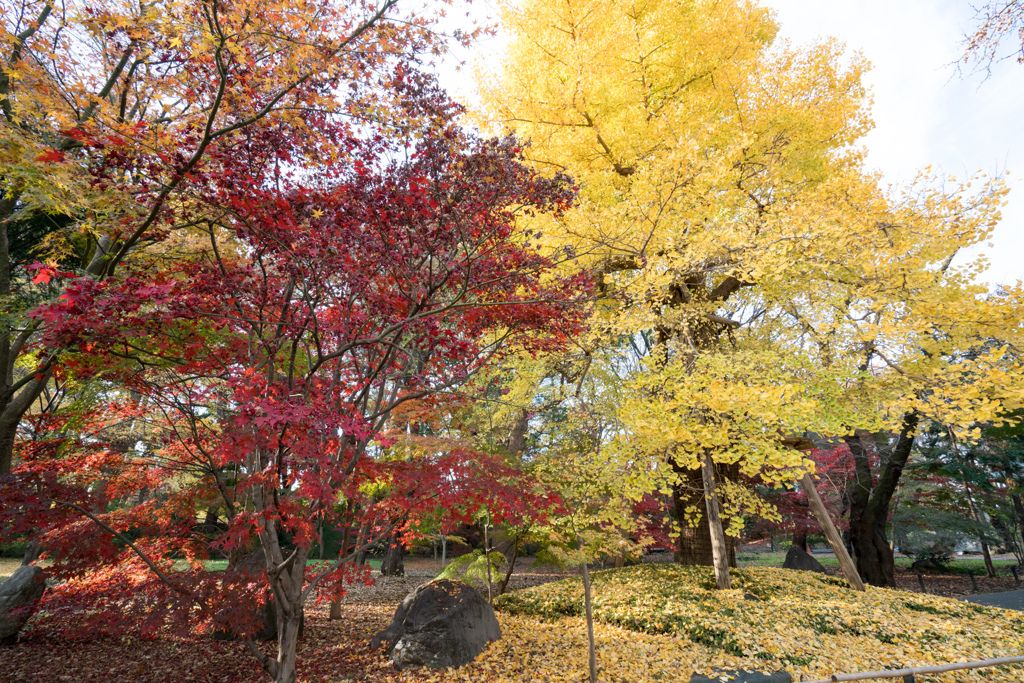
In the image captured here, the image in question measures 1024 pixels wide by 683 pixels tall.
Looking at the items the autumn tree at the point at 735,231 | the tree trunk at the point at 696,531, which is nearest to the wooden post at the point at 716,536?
the autumn tree at the point at 735,231

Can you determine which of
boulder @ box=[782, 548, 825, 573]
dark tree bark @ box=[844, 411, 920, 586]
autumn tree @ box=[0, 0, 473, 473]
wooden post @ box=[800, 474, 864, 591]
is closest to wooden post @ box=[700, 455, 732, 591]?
wooden post @ box=[800, 474, 864, 591]

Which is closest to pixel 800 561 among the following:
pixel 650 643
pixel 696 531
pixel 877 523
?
pixel 877 523

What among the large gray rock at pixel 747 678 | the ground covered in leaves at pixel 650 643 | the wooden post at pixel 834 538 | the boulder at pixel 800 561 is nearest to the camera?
the large gray rock at pixel 747 678

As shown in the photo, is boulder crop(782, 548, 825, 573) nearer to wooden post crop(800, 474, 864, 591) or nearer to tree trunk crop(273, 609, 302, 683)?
wooden post crop(800, 474, 864, 591)

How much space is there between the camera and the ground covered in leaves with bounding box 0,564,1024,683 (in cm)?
557

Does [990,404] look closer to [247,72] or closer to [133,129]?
[247,72]

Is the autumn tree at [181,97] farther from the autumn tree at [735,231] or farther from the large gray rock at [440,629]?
the large gray rock at [440,629]

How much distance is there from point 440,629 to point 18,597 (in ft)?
22.9

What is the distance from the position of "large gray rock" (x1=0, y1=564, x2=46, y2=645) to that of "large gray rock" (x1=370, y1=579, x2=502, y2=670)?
5493 mm

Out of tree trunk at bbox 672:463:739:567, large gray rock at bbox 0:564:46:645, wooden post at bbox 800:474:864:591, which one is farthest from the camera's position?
tree trunk at bbox 672:463:739:567

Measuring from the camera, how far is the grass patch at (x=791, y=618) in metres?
5.60

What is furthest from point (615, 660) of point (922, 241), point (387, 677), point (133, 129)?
point (922, 241)

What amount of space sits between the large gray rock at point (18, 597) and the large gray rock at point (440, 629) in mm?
5493

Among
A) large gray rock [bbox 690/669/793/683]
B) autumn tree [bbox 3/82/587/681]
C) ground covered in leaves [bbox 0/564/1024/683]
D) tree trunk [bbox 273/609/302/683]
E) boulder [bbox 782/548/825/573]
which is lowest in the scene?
boulder [bbox 782/548/825/573]
